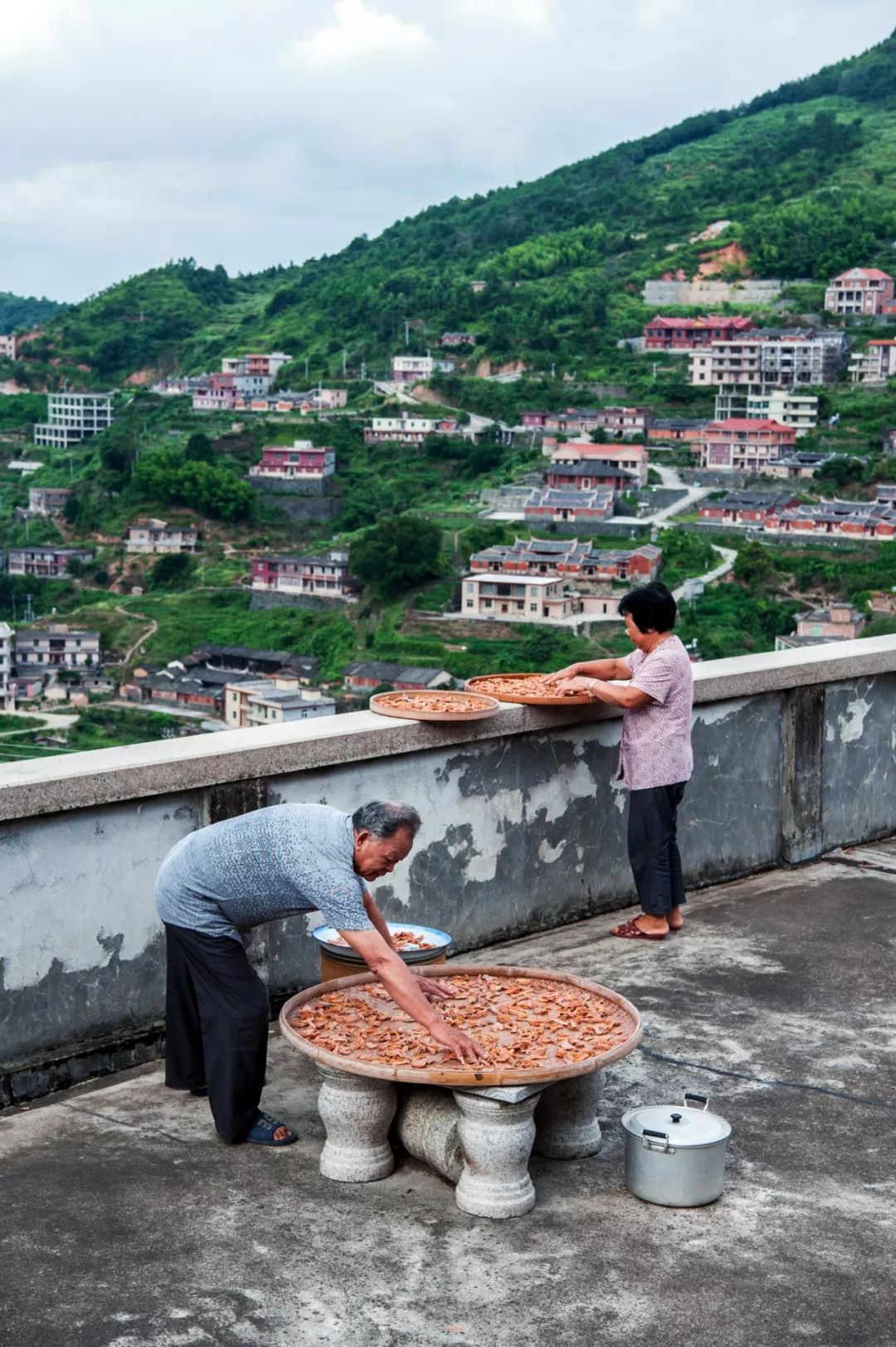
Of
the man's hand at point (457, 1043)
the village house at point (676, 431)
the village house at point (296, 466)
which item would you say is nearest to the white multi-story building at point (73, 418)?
the village house at point (296, 466)

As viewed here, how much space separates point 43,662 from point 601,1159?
211ft

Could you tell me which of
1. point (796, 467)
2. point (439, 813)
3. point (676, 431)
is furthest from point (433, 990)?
point (676, 431)

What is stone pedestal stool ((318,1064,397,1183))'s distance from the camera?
9.08 ft

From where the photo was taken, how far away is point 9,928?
3176mm

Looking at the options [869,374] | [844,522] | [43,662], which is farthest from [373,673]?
[869,374]

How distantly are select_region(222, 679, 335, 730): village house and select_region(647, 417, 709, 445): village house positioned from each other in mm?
29033

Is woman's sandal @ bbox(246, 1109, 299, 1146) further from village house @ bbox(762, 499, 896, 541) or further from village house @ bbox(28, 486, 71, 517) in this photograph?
village house @ bbox(28, 486, 71, 517)

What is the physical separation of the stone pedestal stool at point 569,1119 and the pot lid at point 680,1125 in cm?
10

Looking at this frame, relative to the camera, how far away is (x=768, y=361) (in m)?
83.5

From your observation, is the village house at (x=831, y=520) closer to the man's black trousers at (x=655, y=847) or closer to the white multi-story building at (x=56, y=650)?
the white multi-story building at (x=56, y=650)

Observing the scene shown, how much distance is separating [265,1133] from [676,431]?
7949 centimetres

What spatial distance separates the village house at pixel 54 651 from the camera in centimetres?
6462

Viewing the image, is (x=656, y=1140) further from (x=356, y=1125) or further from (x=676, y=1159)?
(x=356, y=1125)

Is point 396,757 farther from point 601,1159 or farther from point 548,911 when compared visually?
point 601,1159
